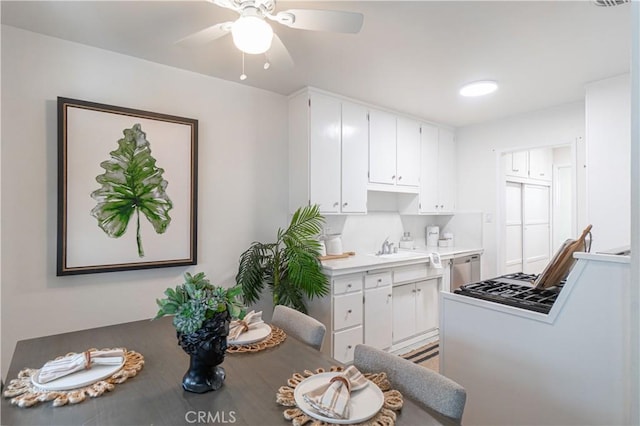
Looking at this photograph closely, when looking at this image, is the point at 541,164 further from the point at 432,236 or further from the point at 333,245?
the point at 333,245

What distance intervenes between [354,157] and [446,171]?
1691 millimetres

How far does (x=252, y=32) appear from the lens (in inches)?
54.5

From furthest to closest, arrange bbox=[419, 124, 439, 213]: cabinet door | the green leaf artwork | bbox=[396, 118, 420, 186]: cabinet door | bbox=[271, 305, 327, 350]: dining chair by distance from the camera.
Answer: bbox=[419, 124, 439, 213]: cabinet door → bbox=[396, 118, 420, 186]: cabinet door → bbox=[271, 305, 327, 350]: dining chair → the green leaf artwork

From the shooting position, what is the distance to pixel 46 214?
2027mm

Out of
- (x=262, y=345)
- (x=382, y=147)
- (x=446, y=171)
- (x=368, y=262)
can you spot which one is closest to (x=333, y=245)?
(x=368, y=262)

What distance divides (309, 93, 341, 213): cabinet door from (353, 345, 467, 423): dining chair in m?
1.79

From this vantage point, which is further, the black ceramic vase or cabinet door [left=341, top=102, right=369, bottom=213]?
cabinet door [left=341, top=102, right=369, bottom=213]

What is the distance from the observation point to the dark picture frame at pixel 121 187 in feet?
4.28

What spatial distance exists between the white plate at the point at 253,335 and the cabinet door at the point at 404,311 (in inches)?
73.7

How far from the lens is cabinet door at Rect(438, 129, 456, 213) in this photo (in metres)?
4.17

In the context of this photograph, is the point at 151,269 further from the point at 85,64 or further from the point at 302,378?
the point at 302,378

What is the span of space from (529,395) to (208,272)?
2265 mm
